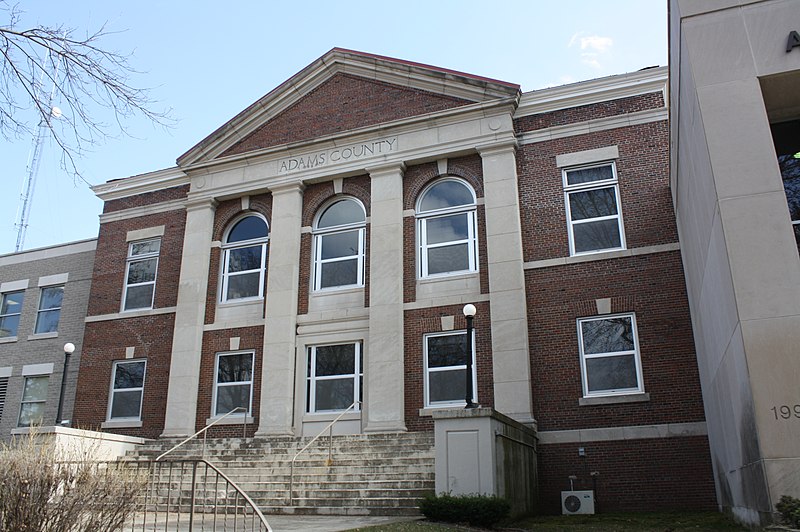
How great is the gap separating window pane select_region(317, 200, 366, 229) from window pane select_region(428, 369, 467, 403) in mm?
5599

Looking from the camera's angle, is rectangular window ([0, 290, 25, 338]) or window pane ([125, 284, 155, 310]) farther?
rectangular window ([0, 290, 25, 338])

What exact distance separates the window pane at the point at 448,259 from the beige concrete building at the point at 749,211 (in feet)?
26.9

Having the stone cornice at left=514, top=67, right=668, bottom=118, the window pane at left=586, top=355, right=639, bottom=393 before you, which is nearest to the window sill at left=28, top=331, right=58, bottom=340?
the stone cornice at left=514, top=67, right=668, bottom=118

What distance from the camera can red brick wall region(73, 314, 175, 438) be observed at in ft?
72.0

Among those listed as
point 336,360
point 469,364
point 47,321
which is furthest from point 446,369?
point 47,321

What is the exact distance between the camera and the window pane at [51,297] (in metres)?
26.8

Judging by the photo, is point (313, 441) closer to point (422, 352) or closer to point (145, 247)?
point (422, 352)

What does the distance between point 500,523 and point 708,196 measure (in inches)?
259

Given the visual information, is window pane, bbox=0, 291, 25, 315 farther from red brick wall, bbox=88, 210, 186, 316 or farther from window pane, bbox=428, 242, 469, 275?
window pane, bbox=428, 242, 469, 275

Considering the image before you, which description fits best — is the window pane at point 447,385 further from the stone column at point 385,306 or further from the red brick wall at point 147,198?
the red brick wall at point 147,198

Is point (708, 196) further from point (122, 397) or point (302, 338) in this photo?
point (122, 397)

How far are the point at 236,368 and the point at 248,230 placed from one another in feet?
15.1

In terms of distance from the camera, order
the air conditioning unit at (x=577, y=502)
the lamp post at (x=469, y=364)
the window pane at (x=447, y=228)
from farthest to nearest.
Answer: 1. the window pane at (x=447, y=228)
2. the air conditioning unit at (x=577, y=502)
3. the lamp post at (x=469, y=364)

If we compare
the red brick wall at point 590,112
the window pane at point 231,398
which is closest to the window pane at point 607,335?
the red brick wall at point 590,112
